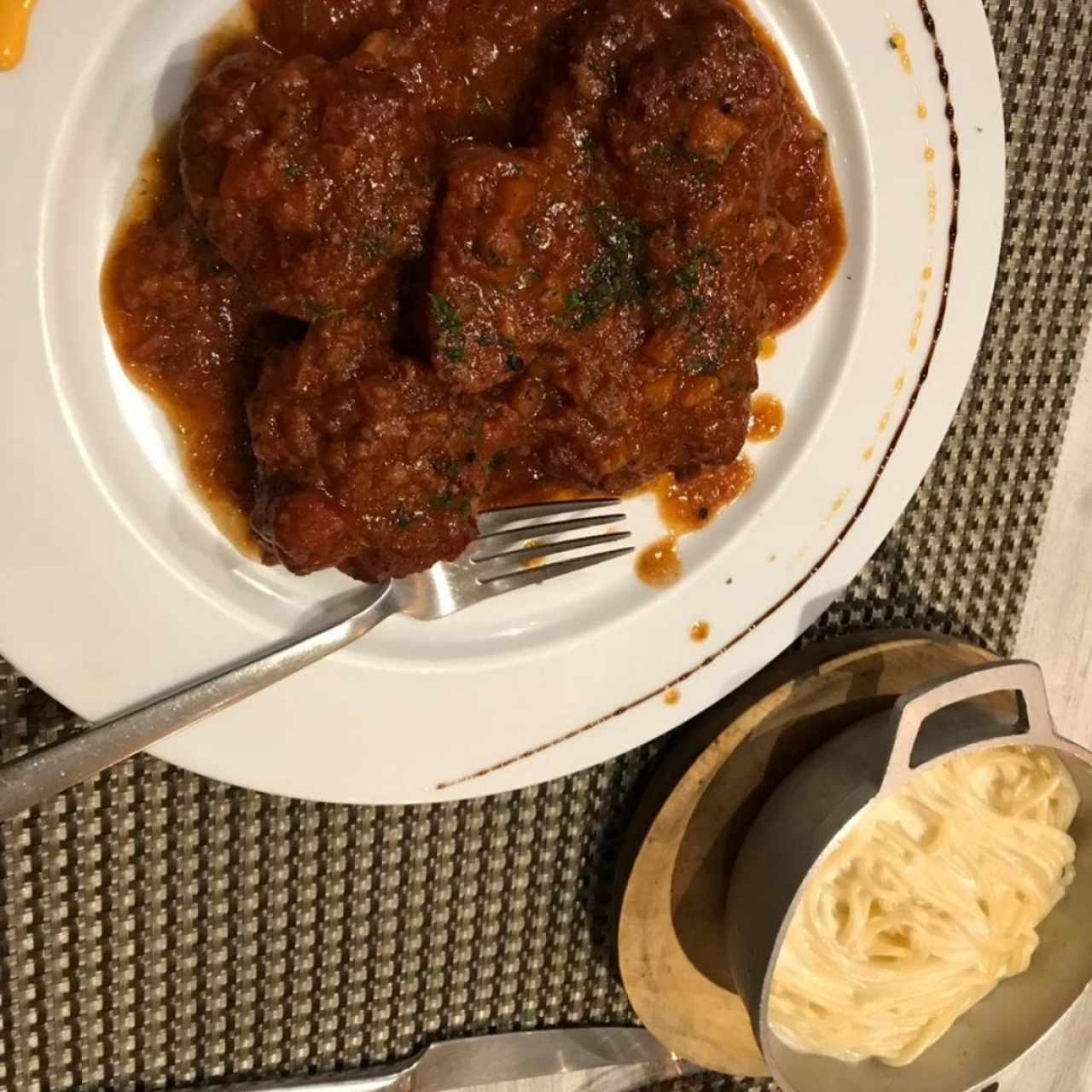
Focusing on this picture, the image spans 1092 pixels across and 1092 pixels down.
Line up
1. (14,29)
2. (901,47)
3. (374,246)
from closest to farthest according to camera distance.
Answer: (14,29), (374,246), (901,47)

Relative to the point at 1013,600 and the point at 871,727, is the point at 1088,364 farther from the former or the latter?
the point at 871,727

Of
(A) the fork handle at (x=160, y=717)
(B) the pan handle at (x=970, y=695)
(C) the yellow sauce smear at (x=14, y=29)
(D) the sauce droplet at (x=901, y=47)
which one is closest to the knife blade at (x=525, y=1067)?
(A) the fork handle at (x=160, y=717)

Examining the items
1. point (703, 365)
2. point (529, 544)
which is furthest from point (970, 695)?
point (529, 544)

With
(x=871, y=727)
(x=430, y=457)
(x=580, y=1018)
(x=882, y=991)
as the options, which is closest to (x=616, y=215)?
(x=430, y=457)

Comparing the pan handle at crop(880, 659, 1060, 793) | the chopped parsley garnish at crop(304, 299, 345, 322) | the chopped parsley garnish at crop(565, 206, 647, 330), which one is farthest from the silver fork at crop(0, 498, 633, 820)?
the pan handle at crop(880, 659, 1060, 793)

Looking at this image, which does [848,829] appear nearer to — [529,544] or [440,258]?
[529,544]

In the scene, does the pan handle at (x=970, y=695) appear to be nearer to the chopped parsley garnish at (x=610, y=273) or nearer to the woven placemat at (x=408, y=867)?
the woven placemat at (x=408, y=867)

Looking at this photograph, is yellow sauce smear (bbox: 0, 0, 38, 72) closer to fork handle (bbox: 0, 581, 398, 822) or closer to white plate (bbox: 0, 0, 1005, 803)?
white plate (bbox: 0, 0, 1005, 803)
